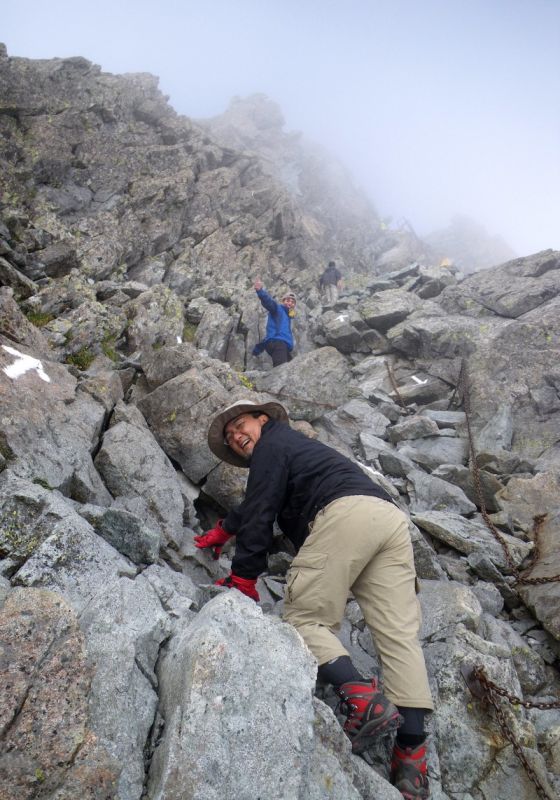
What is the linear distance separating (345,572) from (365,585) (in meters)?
0.47

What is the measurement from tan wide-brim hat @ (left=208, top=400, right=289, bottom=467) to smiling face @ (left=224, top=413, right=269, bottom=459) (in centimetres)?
9

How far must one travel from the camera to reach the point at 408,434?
15.0 metres

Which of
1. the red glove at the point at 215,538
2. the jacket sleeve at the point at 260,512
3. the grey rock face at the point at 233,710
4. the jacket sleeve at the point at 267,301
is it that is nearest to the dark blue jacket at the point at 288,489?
the jacket sleeve at the point at 260,512

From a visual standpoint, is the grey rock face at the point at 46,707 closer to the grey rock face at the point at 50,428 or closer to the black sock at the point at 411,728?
the black sock at the point at 411,728

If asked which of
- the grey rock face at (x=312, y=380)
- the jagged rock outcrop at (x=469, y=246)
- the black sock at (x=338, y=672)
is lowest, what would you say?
the grey rock face at (x=312, y=380)

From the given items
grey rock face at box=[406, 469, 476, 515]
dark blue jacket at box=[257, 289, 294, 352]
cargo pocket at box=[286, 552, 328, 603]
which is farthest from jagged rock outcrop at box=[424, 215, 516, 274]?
cargo pocket at box=[286, 552, 328, 603]

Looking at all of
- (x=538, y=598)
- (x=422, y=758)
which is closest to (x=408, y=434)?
(x=538, y=598)

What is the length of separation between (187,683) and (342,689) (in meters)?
1.77

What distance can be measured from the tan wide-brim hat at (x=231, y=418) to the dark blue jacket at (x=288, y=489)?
101 centimetres

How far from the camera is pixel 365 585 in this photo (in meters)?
5.21

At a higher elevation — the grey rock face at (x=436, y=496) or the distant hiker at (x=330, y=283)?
the distant hiker at (x=330, y=283)

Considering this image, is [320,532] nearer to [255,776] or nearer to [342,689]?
[342,689]

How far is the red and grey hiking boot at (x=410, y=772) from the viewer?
4301 mm

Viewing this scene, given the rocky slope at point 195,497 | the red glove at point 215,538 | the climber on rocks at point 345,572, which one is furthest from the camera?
the red glove at point 215,538
